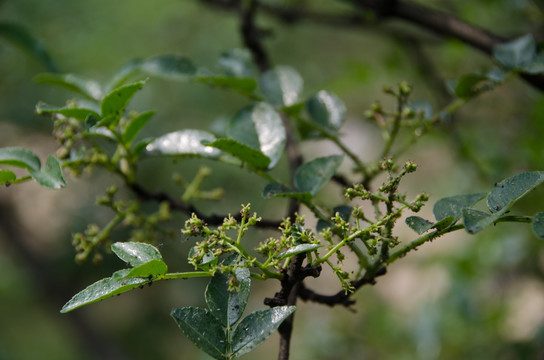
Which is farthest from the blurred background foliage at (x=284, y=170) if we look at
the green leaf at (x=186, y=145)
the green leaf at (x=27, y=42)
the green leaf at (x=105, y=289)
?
the green leaf at (x=105, y=289)

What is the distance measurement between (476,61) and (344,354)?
1301mm

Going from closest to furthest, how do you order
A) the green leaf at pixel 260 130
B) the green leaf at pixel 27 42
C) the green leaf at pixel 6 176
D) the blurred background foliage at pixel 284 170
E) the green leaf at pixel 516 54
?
the green leaf at pixel 6 176, the green leaf at pixel 260 130, the green leaf at pixel 516 54, the green leaf at pixel 27 42, the blurred background foliage at pixel 284 170

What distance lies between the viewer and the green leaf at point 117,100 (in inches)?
22.8

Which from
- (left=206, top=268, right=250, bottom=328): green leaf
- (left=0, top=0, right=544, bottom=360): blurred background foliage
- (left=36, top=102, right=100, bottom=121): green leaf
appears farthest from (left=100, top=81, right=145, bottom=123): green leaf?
(left=0, top=0, right=544, bottom=360): blurred background foliage

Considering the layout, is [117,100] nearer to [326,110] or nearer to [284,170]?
[326,110]

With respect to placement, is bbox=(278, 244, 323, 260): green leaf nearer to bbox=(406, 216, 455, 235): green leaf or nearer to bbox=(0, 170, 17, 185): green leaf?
bbox=(406, 216, 455, 235): green leaf

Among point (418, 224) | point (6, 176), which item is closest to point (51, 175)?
point (6, 176)

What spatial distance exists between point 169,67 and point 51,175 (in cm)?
31

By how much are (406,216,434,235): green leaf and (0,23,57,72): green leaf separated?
0.77 meters

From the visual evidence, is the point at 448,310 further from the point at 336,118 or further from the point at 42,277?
the point at 42,277

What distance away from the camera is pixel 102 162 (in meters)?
0.69

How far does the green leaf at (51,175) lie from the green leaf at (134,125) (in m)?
0.11

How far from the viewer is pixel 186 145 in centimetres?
69

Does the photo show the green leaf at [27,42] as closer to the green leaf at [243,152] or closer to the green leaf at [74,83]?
the green leaf at [74,83]
